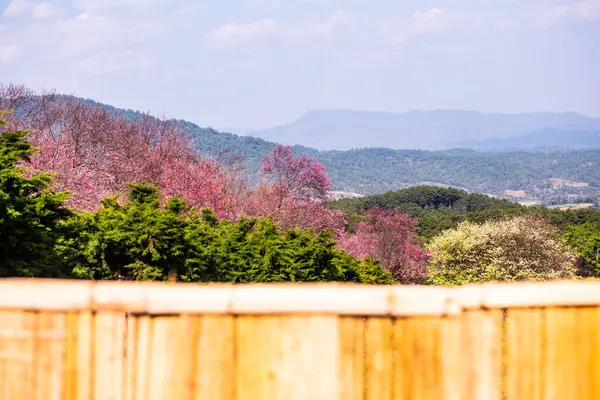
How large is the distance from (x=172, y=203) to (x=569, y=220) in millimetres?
45665

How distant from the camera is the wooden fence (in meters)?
2.80

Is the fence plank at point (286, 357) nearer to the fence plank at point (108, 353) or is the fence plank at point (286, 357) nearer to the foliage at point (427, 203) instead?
the fence plank at point (108, 353)

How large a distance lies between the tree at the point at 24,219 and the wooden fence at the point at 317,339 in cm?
743

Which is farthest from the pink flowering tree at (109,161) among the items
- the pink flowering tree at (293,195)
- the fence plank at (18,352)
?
the fence plank at (18,352)

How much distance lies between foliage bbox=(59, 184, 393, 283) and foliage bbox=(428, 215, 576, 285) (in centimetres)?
1492

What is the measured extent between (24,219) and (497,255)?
24.7 m

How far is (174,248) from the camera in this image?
12.8 metres

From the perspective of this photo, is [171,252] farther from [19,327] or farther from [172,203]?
[19,327]

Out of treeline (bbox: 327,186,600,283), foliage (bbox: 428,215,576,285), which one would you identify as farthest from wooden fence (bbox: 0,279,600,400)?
treeline (bbox: 327,186,600,283)

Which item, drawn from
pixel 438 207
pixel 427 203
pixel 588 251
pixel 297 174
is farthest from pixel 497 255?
pixel 427 203

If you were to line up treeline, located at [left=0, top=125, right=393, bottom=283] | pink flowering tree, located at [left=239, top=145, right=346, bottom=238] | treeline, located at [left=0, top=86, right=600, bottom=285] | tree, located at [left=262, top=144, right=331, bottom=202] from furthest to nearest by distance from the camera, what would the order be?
1. tree, located at [left=262, top=144, right=331, bottom=202]
2. pink flowering tree, located at [left=239, top=145, right=346, bottom=238]
3. treeline, located at [left=0, top=86, right=600, bottom=285]
4. treeline, located at [left=0, top=125, right=393, bottom=283]

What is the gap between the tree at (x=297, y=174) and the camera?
3444cm

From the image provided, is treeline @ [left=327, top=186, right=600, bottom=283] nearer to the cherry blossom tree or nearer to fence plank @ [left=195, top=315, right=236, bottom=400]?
the cherry blossom tree

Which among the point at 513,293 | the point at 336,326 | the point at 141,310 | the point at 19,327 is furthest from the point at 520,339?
the point at 19,327
